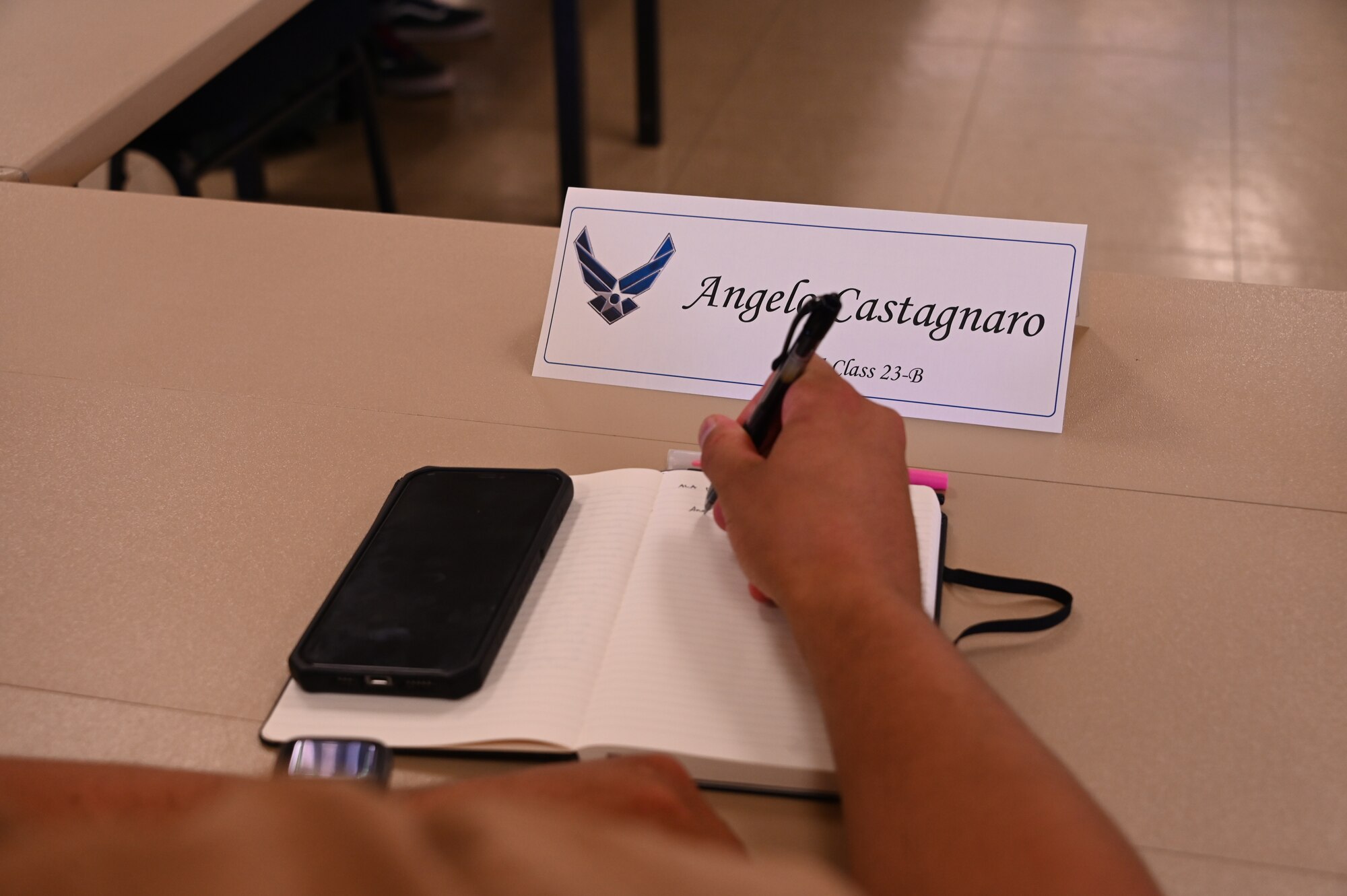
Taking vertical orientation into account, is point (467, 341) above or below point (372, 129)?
above

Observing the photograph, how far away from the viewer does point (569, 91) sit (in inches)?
81.9

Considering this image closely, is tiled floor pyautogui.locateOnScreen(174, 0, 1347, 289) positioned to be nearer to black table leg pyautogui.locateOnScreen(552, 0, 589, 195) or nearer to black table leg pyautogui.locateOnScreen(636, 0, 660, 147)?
black table leg pyautogui.locateOnScreen(636, 0, 660, 147)

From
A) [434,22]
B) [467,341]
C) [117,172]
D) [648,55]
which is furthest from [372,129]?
[467,341]

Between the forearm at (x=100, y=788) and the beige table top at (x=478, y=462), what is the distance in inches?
3.5

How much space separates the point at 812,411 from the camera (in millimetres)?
602

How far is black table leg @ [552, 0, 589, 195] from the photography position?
6.59 ft

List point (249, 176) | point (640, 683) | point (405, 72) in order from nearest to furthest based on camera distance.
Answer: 1. point (640, 683)
2. point (249, 176)
3. point (405, 72)

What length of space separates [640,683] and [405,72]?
256cm

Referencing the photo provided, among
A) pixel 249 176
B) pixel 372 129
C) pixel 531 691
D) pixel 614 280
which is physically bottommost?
pixel 249 176

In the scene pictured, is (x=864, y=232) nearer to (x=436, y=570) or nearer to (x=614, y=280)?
(x=614, y=280)

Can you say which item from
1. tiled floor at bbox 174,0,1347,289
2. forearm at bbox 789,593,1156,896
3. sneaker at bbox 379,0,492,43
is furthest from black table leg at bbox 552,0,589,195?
forearm at bbox 789,593,1156,896

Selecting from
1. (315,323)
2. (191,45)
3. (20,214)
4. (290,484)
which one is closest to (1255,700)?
(290,484)

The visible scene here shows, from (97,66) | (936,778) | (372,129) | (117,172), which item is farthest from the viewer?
(372,129)

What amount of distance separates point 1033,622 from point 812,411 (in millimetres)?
160
